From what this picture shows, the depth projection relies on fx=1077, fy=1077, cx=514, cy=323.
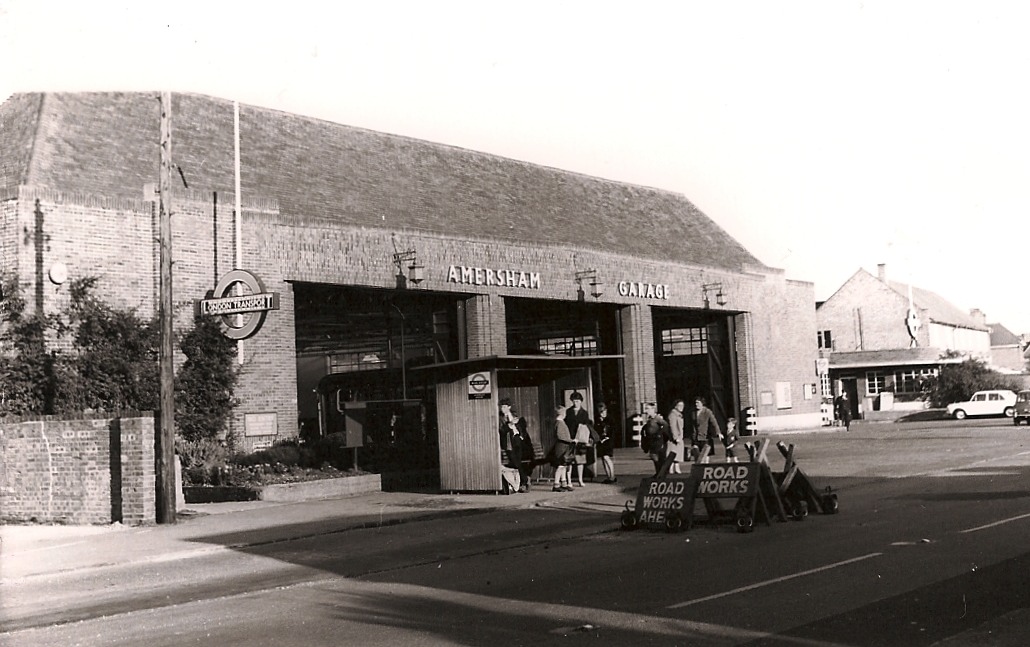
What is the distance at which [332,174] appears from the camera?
3262 cm

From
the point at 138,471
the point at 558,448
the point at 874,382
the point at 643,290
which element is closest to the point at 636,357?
the point at 643,290

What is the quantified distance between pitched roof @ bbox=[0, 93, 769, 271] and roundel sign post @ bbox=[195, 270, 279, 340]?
333cm

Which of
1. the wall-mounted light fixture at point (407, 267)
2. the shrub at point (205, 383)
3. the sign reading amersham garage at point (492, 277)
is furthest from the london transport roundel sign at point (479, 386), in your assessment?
the sign reading amersham garage at point (492, 277)

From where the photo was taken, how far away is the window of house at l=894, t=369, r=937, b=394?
6475cm

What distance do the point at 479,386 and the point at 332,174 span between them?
1395 cm

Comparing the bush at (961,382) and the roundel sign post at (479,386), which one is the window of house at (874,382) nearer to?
the bush at (961,382)

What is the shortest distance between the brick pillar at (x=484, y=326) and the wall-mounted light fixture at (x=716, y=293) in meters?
12.3

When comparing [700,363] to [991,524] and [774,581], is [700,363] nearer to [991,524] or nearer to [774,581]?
[991,524]

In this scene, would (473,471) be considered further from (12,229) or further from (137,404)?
(12,229)

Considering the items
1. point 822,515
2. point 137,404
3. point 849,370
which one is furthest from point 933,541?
point 849,370

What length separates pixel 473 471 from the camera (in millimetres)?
21172

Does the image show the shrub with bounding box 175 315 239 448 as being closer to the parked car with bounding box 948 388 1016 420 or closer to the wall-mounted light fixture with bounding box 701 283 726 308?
the wall-mounted light fixture with bounding box 701 283 726 308

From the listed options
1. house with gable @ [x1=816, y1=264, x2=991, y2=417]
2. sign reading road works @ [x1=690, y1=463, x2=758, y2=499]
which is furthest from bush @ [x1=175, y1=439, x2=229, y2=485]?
house with gable @ [x1=816, y1=264, x2=991, y2=417]

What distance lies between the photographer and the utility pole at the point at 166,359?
59.9ft
